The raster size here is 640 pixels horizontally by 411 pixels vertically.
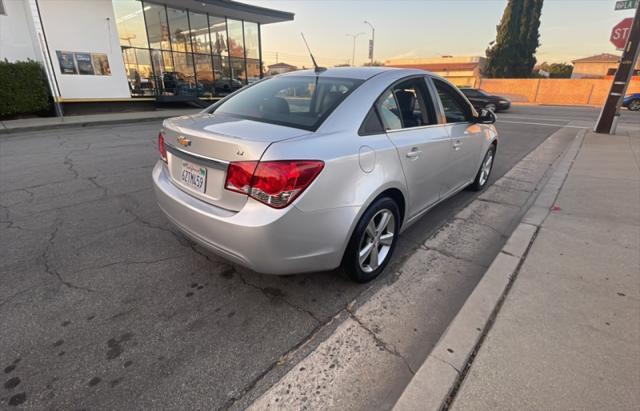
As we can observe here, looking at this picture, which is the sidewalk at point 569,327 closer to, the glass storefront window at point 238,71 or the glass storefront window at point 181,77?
the glass storefront window at point 181,77

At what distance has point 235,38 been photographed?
20016 millimetres

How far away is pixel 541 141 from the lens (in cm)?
1023

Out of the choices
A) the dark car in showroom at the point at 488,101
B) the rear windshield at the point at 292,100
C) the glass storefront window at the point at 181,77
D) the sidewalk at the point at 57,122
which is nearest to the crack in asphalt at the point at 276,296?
the rear windshield at the point at 292,100

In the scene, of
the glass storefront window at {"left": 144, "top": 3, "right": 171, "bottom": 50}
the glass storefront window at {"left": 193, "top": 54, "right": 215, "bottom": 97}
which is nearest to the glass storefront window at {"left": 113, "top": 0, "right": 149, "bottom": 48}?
the glass storefront window at {"left": 144, "top": 3, "right": 171, "bottom": 50}

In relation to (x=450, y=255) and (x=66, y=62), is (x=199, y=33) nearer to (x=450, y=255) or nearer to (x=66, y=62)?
(x=66, y=62)

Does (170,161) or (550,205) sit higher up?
(170,161)

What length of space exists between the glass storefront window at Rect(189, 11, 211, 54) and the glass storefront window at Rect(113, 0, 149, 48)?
2.62m

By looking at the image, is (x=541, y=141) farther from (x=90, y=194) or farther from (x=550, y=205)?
(x=90, y=194)

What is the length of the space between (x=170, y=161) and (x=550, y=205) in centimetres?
453

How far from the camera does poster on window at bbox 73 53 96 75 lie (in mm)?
13562

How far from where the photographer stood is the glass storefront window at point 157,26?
16250 millimetres

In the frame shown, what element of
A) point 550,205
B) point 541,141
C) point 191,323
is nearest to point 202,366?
point 191,323

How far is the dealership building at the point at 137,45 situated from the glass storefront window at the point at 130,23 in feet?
0.13

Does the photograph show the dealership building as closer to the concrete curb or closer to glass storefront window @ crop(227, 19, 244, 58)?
glass storefront window @ crop(227, 19, 244, 58)
